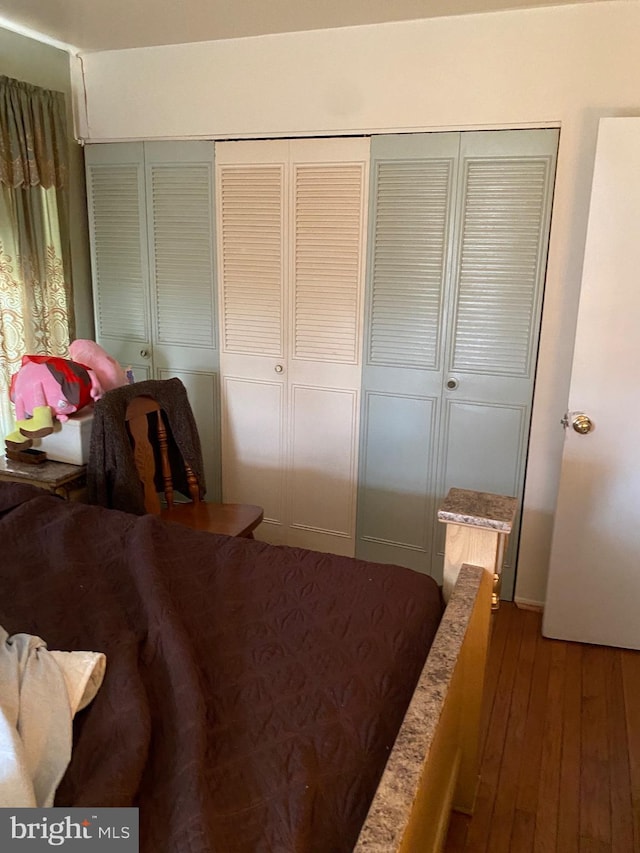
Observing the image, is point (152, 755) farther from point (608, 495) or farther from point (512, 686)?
point (608, 495)

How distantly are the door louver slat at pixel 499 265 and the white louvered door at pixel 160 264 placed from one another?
1.18 meters

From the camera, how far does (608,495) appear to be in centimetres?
245

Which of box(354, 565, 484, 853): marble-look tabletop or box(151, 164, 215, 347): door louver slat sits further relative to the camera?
box(151, 164, 215, 347): door louver slat

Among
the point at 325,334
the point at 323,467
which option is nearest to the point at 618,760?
the point at 323,467

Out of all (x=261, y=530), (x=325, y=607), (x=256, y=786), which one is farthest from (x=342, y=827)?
(x=261, y=530)

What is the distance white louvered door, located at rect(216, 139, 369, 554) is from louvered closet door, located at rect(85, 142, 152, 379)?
44cm

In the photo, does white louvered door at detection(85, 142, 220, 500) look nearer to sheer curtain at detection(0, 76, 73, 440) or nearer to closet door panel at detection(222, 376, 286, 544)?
closet door panel at detection(222, 376, 286, 544)

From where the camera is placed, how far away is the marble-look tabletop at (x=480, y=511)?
148cm

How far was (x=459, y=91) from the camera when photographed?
8.20 ft

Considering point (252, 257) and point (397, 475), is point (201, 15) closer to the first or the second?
point (252, 257)

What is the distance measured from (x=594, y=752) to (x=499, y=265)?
1732 mm

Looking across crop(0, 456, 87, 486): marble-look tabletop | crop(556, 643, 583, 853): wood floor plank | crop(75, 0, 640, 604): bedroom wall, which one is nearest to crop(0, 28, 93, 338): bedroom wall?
crop(75, 0, 640, 604): bedroom wall

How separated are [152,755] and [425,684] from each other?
18.6 inches

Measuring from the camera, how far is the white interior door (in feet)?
7.35
